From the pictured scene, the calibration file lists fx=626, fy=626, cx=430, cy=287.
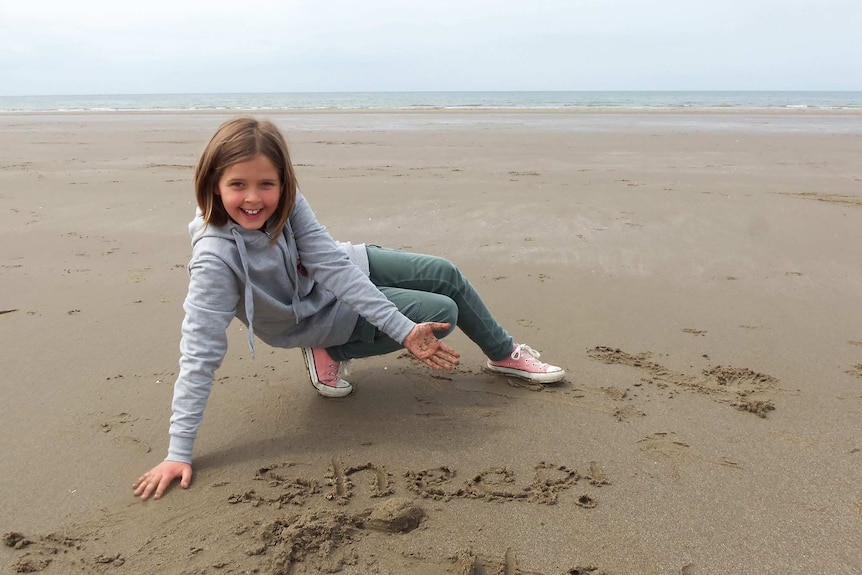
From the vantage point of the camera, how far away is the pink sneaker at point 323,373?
2.57 meters

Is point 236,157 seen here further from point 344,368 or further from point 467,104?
point 467,104

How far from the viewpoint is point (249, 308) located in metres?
2.10

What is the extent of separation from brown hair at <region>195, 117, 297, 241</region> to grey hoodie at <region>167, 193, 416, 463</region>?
0.07 meters

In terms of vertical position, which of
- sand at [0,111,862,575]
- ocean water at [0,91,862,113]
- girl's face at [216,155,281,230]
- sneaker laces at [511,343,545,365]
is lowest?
sand at [0,111,862,575]

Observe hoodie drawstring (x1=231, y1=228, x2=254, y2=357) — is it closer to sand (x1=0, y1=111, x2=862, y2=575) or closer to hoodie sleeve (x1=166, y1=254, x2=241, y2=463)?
hoodie sleeve (x1=166, y1=254, x2=241, y2=463)

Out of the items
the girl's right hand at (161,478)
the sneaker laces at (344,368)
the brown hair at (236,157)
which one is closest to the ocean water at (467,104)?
the sneaker laces at (344,368)

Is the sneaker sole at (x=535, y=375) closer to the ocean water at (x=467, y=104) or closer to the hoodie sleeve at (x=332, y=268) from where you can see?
the hoodie sleeve at (x=332, y=268)

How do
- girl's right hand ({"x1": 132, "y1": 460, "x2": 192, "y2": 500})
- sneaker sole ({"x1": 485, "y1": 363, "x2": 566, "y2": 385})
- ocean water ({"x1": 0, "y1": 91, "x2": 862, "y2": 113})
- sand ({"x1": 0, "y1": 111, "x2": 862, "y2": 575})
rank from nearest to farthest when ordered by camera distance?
sand ({"x1": 0, "y1": 111, "x2": 862, "y2": 575}), girl's right hand ({"x1": 132, "y1": 460, "x2": 192, "y2": 500}), sneaker sole ({"x1": 485, "y1": 363, "x2": 566, "y2": 385}), ocean water ({"x1": 0, "y1": 91, "x2": 862, "y2": 113})

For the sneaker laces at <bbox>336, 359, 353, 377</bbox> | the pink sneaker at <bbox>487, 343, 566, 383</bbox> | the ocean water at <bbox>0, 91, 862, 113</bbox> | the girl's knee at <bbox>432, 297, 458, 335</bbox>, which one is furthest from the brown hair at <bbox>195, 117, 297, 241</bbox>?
the ocean water at <bbox>0, 91, 862, 113</bbox>

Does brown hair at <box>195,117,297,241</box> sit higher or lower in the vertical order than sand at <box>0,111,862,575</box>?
higher

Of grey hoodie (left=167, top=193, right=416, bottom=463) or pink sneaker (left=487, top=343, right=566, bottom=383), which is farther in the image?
pink sneaker (left=487, top=343, right=566, bottom=383)

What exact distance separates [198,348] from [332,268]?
0.55 meters

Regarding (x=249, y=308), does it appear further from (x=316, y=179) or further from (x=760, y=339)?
(x=316, y=179)

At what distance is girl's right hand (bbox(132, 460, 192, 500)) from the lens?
6.34 feet
